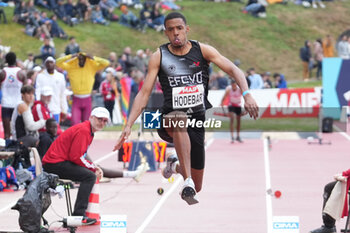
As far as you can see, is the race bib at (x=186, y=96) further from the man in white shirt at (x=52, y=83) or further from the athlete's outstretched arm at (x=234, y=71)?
the man in white shirt at (x=52, y=83)

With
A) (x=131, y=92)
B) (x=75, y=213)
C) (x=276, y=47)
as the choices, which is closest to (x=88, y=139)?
(x=75, y=213)

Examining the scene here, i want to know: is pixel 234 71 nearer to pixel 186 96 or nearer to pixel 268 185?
pixel 186 96

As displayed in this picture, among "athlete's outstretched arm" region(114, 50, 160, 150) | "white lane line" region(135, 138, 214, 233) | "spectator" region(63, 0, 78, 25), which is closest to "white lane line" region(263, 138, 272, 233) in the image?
"white lane line" region(135, 138, 214, 233)

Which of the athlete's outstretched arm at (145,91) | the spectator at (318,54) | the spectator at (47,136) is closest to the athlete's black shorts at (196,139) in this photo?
the athlete's outstretched arm at (145,91)

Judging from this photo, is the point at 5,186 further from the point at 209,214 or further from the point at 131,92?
the point at 131,92

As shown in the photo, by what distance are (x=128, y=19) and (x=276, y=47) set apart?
9.57m

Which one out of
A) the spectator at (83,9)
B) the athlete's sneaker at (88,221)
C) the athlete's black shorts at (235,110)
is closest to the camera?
the athlete's sneaker at (88,221)

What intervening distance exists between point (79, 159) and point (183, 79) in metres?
3.35

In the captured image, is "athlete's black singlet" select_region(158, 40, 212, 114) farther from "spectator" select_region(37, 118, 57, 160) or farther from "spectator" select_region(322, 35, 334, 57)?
"spectator" select_region(322, 35, 334, 57)

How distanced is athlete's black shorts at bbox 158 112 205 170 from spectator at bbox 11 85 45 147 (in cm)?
598

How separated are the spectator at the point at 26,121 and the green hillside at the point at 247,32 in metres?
20.5

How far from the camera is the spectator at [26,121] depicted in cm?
1432

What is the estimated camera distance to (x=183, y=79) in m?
8.09

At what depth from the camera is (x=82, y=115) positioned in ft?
57.6
